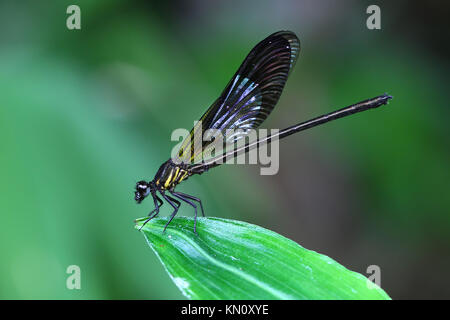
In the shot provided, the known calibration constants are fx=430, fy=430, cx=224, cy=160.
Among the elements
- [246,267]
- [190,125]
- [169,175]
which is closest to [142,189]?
[169,175]

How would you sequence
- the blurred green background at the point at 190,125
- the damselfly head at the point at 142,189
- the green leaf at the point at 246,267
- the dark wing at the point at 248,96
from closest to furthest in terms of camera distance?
the green leaf at the point at 246,267
the damselfly head at the point at 142,189
the dark wing at the point at 248,96
the blurred green background at the point at 190,125

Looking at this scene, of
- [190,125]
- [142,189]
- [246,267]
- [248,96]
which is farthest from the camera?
[190,125]

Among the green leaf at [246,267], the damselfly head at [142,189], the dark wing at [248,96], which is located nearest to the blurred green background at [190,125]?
the damselfly head at [142,189]

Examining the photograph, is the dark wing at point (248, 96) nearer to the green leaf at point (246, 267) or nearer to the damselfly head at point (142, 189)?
→ the damselfly head at point (142, 189)

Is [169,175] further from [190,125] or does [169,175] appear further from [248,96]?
[190,125]

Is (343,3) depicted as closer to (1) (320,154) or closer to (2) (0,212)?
(1) (320,154)

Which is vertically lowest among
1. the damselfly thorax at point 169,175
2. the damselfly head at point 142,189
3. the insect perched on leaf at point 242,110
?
the damselfly head at point 142,189

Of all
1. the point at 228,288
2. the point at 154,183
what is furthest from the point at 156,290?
the point at 228,288

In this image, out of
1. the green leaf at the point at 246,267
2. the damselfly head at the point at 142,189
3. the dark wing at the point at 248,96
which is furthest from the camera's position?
the dark wing at the point at 248,96
